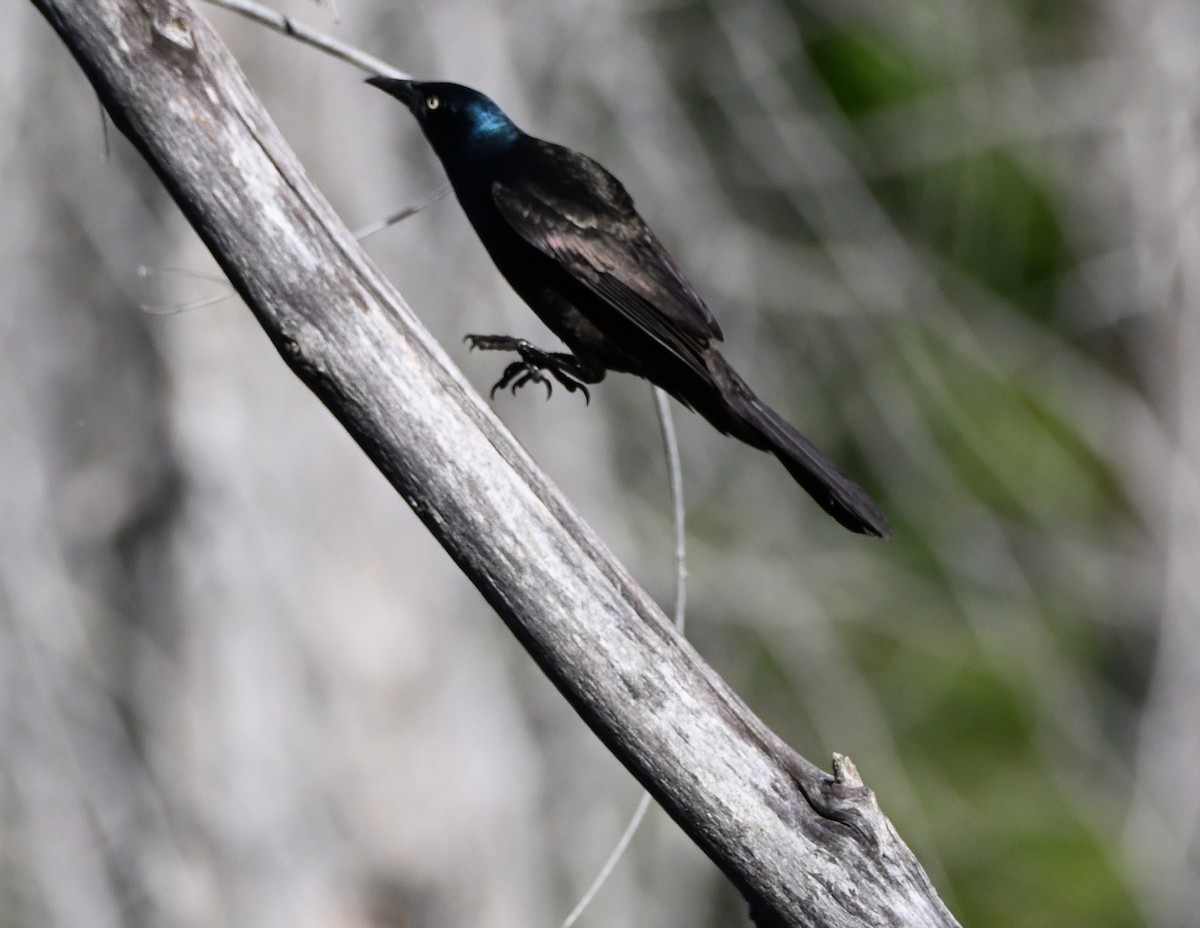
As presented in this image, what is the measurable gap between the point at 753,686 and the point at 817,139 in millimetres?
3534

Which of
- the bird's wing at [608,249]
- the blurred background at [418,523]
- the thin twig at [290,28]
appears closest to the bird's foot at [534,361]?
the bird's wing at [608,249]

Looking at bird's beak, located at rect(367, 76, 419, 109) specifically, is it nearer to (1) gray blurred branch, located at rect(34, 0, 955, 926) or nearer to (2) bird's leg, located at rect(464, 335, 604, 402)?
(2) bird's leg, located at rect(464, 335, 604, 402)

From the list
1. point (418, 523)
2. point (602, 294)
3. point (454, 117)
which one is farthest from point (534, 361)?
point (418, 523)

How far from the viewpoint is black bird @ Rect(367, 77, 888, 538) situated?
2.39 meters

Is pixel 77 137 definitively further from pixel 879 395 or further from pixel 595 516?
pixel 879 395

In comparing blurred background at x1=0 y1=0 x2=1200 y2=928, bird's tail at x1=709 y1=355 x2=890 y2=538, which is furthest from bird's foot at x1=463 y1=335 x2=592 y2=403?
blurred background at x1=0 y1=0 x2=1200 y2=928

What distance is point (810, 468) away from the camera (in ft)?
7.45

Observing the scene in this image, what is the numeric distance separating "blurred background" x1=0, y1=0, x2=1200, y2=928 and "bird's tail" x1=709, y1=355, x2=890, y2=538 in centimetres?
216

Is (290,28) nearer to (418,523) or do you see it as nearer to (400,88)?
(400,88)

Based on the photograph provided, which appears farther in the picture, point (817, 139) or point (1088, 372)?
point (1088, 372)

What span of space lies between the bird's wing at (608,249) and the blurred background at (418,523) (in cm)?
167

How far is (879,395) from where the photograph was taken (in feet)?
21.1

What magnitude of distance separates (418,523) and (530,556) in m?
4.06

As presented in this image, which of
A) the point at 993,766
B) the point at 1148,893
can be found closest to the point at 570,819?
the point at 1148,893
